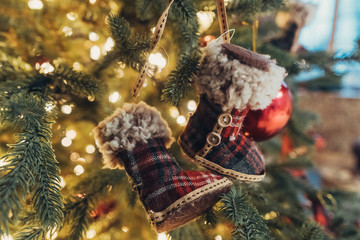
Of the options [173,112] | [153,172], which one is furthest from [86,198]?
[173,112]

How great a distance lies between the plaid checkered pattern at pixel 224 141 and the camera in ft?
1.37

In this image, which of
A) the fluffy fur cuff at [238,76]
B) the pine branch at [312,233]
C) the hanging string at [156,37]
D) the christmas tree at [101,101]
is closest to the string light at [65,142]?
the christmas tree at [101,101]

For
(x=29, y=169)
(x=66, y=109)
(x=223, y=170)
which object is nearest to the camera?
(x=29, y=169)

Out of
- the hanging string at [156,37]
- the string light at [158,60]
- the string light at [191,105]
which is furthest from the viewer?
the string light at [191,105]

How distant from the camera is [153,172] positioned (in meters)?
0.39

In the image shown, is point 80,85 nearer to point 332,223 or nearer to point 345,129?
point 332,223

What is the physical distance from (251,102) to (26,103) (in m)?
0.34

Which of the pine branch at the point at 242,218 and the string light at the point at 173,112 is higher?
the pine branch at the point at 242,218

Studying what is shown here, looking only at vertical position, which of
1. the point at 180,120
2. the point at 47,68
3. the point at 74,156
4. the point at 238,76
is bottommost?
the point at 74,156

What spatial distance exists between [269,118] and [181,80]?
0.22 metres

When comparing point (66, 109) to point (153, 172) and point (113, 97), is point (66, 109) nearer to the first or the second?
point (113, 97)

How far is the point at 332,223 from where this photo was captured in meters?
0.83

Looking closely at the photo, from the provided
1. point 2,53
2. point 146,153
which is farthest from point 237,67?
point 2,53

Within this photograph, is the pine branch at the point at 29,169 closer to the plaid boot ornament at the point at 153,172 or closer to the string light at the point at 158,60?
the plaid boot ornament at the point at 153,172
